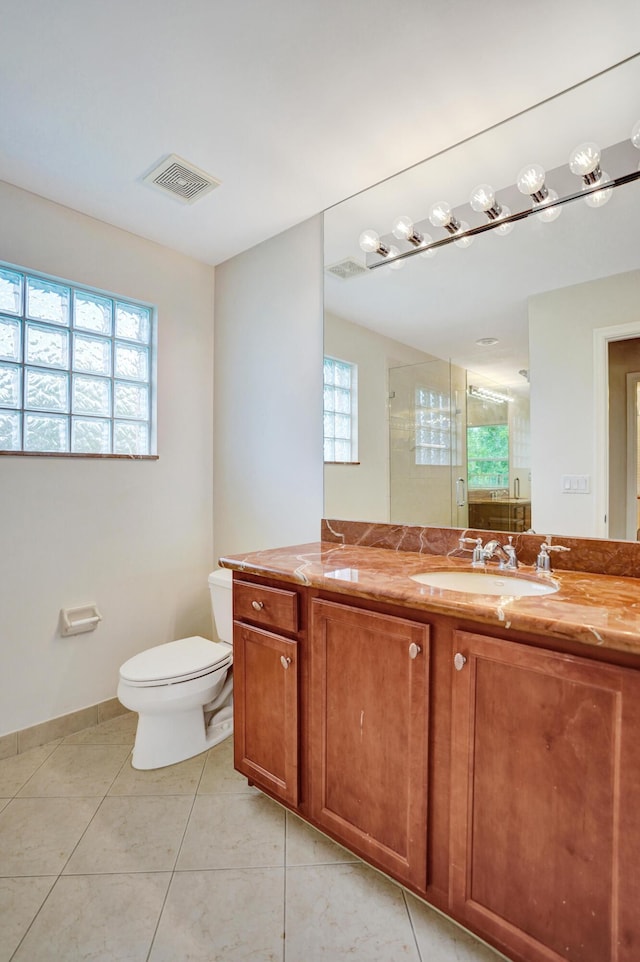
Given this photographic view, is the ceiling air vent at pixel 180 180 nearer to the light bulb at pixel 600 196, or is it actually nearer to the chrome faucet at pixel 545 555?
the light bulb at pixel 600 196

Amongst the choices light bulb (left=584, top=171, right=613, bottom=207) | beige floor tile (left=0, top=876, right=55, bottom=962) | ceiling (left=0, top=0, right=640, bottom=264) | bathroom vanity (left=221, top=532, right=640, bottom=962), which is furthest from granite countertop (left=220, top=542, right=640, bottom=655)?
ceiling (left=0, top=0, right=640, bottom=264)

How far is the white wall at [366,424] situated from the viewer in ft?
6.64

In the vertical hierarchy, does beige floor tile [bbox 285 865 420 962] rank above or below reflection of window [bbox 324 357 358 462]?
below

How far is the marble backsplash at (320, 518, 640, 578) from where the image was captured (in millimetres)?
1410

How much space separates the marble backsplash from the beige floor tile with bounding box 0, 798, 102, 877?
1377mm

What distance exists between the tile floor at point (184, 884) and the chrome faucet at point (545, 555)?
995 mm

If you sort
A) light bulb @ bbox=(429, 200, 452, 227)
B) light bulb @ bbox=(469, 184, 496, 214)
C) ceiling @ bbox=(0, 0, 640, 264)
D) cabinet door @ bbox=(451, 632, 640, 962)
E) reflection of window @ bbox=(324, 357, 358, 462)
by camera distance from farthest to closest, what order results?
reflection of window @ bbox=(324, 357, 358, 462) → light bulb @ bbox=(429, 200, 452, 227) → light bulb @ bbox=(469, 184, 496, 214) → ceiling @ bbox=(0, 0, 640, 264) → cabinet door @ bbox=(451, 632, 640, 962)

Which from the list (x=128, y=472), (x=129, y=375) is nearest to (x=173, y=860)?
(x=128, y=472)

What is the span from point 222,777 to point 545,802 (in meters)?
1.31

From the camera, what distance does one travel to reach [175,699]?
186 centimetres

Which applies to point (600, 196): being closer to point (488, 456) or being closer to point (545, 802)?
point (488, 456)

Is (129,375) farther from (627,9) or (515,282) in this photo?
(627,9)

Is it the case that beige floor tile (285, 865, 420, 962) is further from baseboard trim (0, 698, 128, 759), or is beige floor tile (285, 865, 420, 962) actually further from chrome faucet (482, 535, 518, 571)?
baseboard trim (0, 698, 128, 759)

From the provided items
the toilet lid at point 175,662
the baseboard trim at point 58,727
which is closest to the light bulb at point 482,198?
the toilet lid at point 175,662
